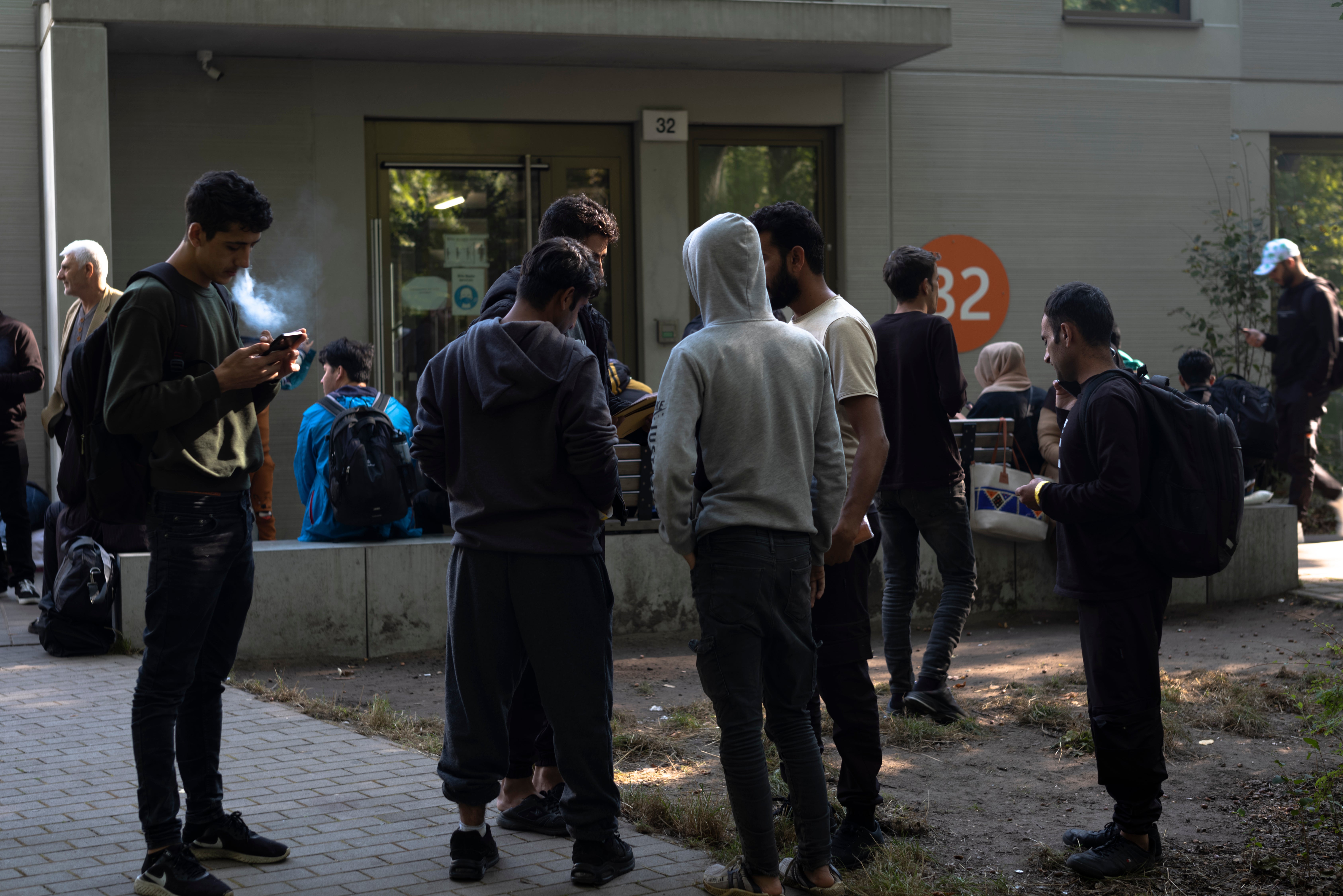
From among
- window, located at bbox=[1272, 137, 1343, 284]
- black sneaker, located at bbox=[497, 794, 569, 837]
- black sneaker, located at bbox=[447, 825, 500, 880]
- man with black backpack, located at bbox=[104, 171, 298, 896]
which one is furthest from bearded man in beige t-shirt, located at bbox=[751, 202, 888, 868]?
window, located at bbox=[1272, 137, 1343, 284]

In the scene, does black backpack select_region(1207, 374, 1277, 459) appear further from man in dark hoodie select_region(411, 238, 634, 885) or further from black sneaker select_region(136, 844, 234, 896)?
black sneaker select_region(136, 844, 234, 896)

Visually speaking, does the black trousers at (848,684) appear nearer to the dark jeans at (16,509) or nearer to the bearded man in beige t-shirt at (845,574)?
the bearded man in beige t-shirt at (845,574)

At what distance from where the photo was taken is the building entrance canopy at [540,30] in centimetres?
968

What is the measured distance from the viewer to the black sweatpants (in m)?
4.42

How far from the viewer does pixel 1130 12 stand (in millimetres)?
12945

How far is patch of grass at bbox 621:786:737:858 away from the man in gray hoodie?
48 cm

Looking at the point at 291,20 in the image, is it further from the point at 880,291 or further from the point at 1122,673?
the point at 1122,673

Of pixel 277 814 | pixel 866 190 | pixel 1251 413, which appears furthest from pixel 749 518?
pixel 866 190

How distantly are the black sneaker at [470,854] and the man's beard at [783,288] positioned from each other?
1917 mm

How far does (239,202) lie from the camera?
13.2 ft

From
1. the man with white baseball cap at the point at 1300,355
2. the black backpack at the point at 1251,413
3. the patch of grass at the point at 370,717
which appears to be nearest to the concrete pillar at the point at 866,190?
the black backpack at the point at 1251,413

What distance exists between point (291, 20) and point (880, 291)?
214 inches

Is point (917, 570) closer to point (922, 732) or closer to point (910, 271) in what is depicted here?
point (922, 732)

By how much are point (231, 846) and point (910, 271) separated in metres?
3.69
